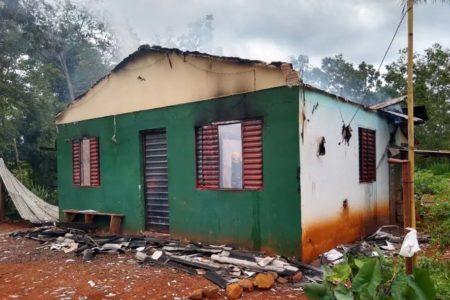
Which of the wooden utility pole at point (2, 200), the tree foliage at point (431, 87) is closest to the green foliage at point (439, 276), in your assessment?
the tree foliage at point (431, 87)

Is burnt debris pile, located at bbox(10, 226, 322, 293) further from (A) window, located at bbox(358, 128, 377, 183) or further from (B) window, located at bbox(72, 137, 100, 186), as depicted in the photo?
(A) window, located at bbox(358, 128, 377, 183)

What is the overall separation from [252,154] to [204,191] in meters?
1.17

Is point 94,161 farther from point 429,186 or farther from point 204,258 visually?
point 429,186

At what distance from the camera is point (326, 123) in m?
6.08

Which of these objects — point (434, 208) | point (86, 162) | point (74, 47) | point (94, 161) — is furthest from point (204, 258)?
point (74, 47)

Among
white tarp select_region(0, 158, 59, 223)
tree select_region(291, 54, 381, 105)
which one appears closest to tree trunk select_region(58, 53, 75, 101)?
white tarp select_region(0, 158, 59, 223)

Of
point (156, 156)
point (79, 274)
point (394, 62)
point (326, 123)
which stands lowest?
point (79, 274)

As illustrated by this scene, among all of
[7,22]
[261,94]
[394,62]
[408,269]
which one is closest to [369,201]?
[261,94]

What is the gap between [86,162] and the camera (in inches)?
357

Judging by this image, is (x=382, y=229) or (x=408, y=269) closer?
(x=408, y=269)

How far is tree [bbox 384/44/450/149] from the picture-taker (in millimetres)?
15898

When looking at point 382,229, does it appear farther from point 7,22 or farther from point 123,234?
point 7,22

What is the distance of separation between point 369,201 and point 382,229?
34.8 inches

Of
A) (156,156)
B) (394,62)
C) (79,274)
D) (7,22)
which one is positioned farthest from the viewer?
(394,62)
